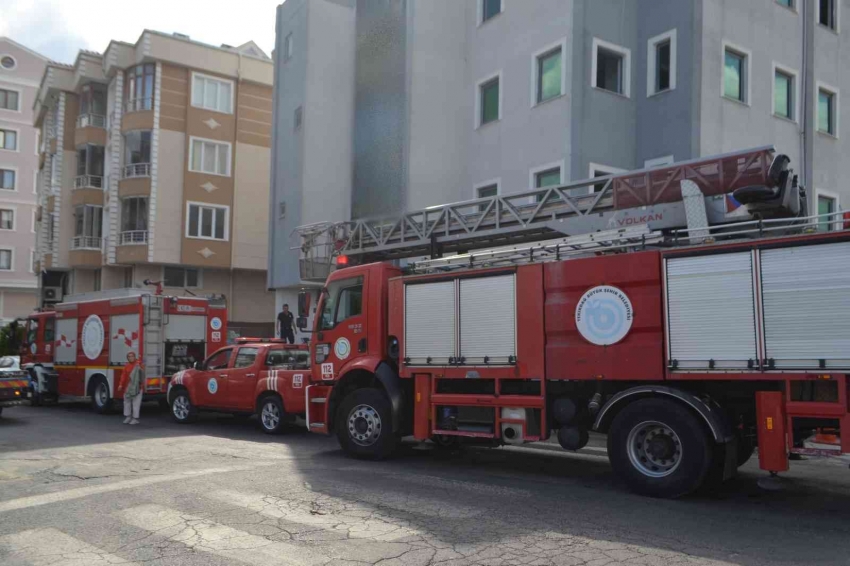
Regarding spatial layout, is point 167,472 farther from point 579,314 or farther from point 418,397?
point 579,314

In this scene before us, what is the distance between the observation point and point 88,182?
3694 centimetres

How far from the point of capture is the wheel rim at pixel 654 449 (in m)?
7.87

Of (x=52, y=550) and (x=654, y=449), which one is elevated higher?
(x=654, y=449)

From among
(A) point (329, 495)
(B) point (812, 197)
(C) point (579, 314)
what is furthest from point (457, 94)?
(A) point (329, 495)

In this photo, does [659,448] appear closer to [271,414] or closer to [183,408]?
[271,414]

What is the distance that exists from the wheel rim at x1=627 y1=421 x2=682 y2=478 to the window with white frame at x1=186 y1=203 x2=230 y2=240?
1159 inches

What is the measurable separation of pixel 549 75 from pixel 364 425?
11.6 m

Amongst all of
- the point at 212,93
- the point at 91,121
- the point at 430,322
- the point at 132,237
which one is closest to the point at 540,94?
the point at 430,322

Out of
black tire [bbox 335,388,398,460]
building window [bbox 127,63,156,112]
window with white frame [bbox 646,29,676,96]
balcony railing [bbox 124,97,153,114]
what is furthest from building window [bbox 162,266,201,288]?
black tire [bbox 335,388,398,460]

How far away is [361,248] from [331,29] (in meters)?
11.4

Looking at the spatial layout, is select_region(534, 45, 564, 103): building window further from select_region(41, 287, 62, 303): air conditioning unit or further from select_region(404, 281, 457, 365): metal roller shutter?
select_region(41, 287, 62, 303): air conditioning unit

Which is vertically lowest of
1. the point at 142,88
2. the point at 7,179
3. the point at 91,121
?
the point at 91,121

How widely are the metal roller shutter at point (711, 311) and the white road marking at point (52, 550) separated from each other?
575 centimetres

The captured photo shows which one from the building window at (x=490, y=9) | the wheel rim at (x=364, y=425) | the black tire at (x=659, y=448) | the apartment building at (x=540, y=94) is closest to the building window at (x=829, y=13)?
the apartment building at (x=540, y=94)
